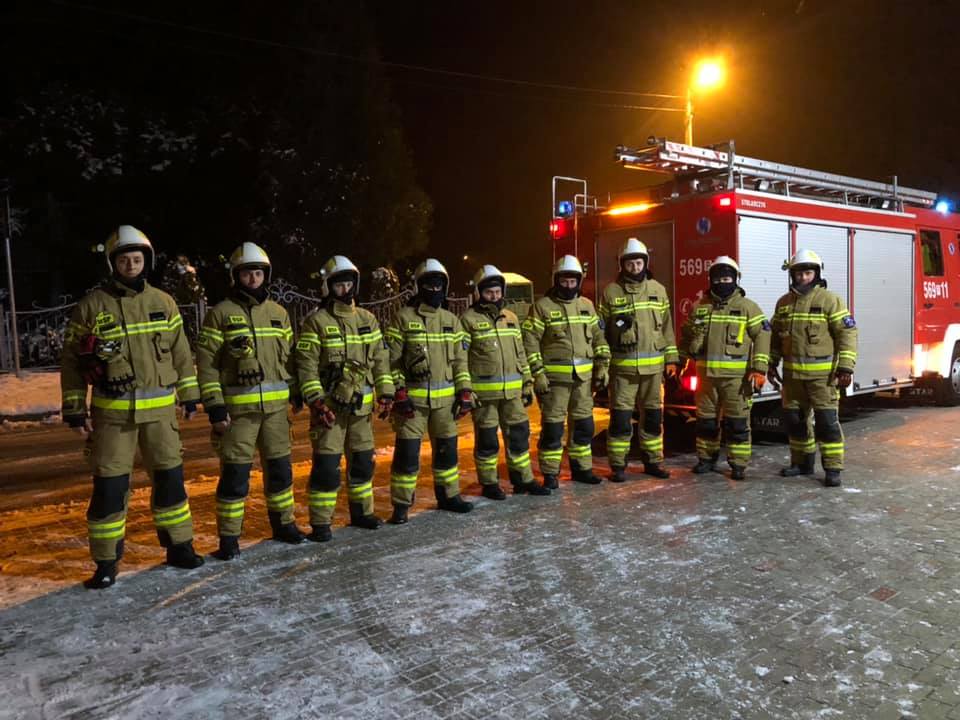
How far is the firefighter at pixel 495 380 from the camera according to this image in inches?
247

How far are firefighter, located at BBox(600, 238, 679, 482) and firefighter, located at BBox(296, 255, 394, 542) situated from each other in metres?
2.40

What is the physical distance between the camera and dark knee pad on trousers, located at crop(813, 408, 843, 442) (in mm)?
6863

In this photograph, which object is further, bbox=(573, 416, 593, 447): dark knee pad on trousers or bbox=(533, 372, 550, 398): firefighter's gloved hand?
bbox=(573, 416, 593, 447): dark knee pad on trousers

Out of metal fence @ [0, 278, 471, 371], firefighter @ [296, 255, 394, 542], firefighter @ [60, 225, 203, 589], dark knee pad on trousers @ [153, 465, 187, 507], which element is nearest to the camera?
firefighter @ [60, 225, 203, 589]

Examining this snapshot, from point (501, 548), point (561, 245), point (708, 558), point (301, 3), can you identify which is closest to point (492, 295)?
point (501, 548)

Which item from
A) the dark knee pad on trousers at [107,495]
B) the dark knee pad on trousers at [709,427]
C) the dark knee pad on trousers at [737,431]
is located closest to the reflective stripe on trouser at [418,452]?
the dark knee pad on trousers at [107,495]

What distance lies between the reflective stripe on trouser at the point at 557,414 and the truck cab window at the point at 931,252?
6436 mm

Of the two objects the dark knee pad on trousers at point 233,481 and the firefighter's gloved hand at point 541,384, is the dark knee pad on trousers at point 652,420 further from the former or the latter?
the dark knee pad on trousers at point 233,481

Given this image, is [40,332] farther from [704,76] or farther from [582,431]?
[704,76]

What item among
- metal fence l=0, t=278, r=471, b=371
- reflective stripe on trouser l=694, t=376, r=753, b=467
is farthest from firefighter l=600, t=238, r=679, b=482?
metal fence l=0, t=278, r=471, b=371

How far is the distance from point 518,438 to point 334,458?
170 centimetres

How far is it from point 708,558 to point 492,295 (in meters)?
2.63

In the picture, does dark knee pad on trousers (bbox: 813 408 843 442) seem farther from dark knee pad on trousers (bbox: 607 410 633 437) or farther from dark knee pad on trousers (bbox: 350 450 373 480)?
dark knee pad on trousers (bbox: 350 450 373 480)

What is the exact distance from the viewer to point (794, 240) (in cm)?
845
